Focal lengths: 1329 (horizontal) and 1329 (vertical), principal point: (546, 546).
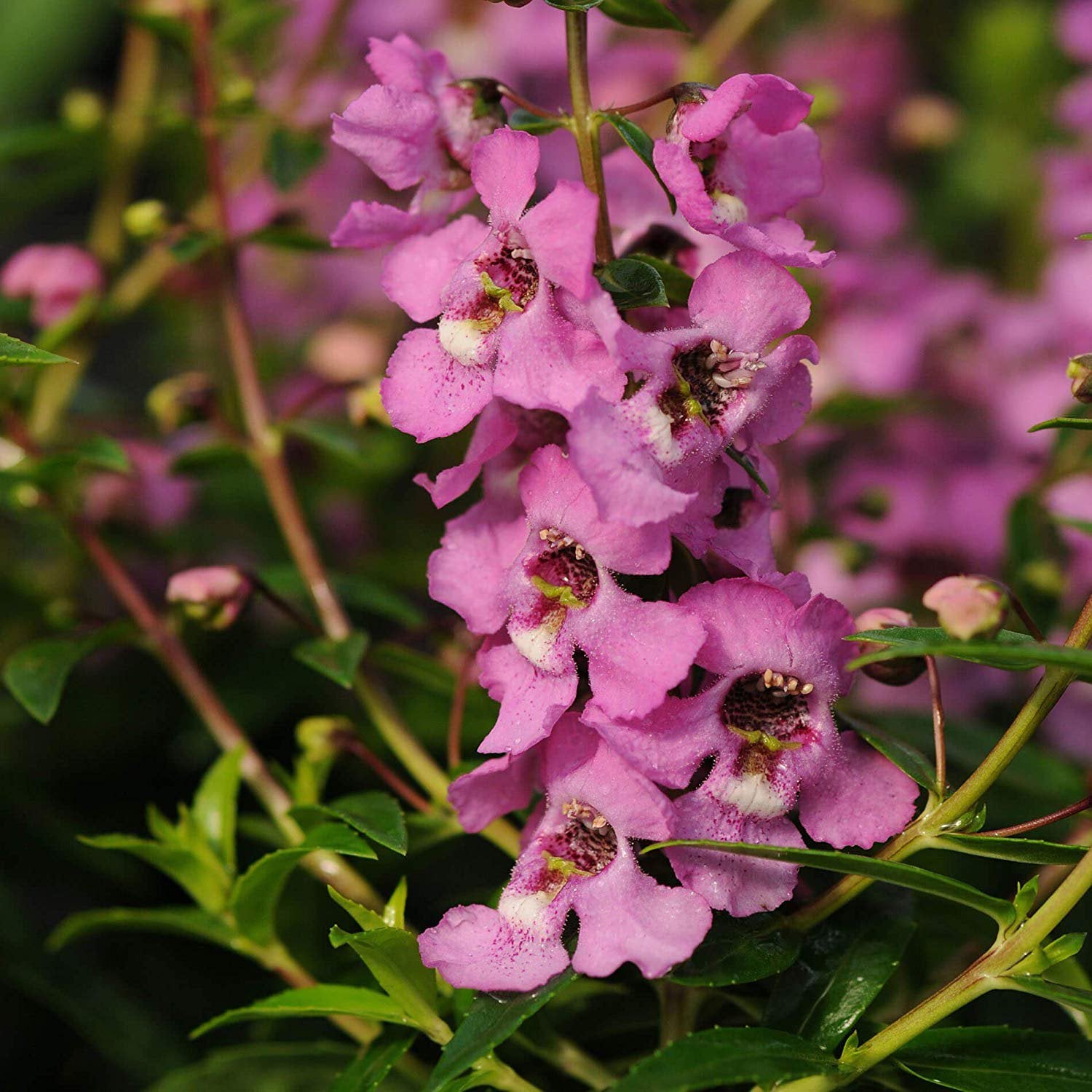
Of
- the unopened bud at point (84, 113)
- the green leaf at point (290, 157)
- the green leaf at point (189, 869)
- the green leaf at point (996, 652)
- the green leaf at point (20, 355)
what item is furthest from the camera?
the unopened bud at point (84, 113)

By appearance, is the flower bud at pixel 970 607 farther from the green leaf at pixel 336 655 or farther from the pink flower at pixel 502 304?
the green leaf at pixel 336 655

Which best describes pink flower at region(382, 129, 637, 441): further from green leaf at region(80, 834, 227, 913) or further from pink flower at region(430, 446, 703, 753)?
green leaf at region(80, 834, 227, 913)

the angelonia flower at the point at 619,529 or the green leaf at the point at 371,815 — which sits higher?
the angelonia flower at the point at 619,529

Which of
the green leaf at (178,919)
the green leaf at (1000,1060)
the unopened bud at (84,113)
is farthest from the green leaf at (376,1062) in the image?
the unopened bud at (84,113)

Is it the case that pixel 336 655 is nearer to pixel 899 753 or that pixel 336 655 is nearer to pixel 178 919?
pixel 178 919

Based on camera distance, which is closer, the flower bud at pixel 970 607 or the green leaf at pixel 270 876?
the flower bud at pixel 970 607

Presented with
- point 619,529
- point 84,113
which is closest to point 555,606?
point 619,529

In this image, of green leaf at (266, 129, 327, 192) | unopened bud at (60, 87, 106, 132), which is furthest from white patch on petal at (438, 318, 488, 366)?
unopened bud at (60, 87, 106, 132)

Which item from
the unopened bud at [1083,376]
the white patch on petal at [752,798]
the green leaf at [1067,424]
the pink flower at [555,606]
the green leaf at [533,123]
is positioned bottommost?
the white patch on petal at [752,798]
